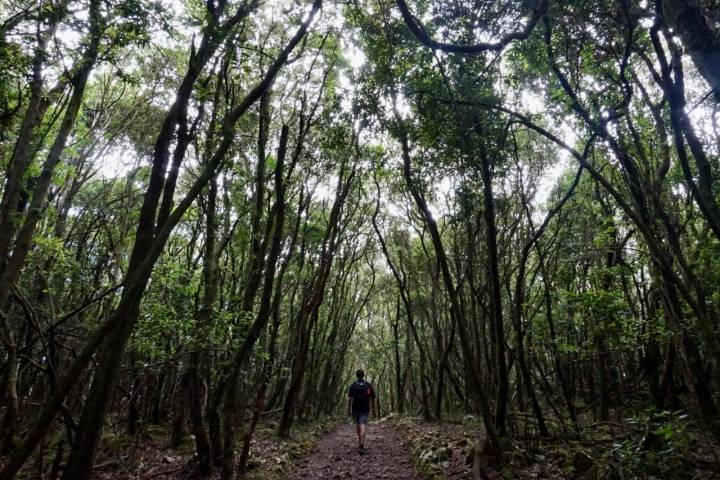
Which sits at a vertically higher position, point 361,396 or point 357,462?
point 361,396

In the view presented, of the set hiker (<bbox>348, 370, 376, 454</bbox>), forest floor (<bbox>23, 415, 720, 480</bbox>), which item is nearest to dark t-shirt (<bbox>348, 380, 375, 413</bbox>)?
hiker (<bbox>348, 370, 376, 454</bbox>)

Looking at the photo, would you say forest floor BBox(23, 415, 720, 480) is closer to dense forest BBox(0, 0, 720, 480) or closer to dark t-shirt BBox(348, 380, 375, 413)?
dense forest BBox(0, 0, 720, 480)

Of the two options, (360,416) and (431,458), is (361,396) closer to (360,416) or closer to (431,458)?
(360,416)

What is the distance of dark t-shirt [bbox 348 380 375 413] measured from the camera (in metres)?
11.1

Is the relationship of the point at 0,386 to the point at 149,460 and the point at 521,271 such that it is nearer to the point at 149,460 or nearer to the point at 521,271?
the point at 149,460

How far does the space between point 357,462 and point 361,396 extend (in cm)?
179

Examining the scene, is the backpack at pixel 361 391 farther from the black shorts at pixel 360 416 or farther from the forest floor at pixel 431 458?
the forest floor at pixel 431 458

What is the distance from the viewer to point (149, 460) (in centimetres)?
841

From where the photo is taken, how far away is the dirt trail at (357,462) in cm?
855

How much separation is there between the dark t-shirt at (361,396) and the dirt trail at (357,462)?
1.11m

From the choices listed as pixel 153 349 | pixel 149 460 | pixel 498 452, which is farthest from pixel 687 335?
pixel 149 460

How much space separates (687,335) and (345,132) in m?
6.80

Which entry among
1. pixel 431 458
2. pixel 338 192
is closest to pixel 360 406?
pixel 431 458

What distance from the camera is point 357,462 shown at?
9766 millimetres
